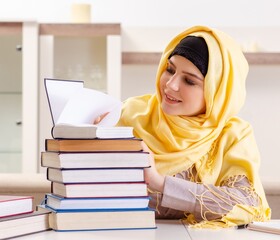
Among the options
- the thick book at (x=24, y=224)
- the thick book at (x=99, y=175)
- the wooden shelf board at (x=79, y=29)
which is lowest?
the thick book at (x=24, y=224)

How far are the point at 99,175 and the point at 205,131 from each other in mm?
575

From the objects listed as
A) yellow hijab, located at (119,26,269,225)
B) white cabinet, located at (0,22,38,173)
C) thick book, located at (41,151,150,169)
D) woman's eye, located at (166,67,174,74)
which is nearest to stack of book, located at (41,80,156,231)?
thick book, located at (41,151,150,169)

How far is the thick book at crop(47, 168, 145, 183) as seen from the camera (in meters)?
1.60

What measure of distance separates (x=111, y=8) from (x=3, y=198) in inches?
141

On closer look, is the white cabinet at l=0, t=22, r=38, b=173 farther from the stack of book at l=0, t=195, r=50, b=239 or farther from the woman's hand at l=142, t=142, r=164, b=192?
the stack of book at l=0, t=195, r=50, b=239

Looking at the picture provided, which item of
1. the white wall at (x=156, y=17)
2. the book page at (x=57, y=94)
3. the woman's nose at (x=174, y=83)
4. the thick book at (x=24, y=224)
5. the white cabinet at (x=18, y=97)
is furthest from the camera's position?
the white wall at (x=156, y=17)

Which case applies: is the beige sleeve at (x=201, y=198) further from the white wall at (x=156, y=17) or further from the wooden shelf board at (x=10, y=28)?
the white wall at (x=156, y=17)

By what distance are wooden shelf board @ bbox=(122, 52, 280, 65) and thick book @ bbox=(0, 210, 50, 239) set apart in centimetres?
328

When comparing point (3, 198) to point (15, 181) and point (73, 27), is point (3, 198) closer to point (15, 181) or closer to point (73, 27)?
point (15, 181)

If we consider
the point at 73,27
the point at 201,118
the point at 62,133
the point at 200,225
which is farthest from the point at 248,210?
the point at 73,27

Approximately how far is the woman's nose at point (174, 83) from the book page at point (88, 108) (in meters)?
0.30

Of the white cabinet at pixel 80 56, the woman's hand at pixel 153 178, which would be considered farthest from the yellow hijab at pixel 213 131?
the white cabinet at pixel 80 56

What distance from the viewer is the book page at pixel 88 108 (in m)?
1.65

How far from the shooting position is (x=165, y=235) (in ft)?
5.38
